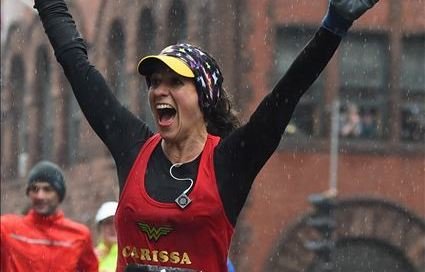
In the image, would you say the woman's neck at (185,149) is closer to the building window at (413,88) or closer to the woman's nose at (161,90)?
the woman's nose at (161,90)

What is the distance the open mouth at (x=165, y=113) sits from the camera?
17.3ft

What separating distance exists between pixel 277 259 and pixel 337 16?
23.0 meters

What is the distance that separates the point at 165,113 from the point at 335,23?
2.20 feet

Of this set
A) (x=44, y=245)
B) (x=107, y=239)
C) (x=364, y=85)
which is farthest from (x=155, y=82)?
(x=364, y=85)

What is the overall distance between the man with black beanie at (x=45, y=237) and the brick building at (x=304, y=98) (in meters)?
17.8

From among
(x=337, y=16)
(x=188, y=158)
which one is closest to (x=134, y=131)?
(x=188, y=158)

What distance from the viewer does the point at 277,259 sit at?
2788cm

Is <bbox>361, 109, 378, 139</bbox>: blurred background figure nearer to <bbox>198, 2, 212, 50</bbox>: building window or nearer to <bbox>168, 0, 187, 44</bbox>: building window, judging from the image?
<bbox>198, 2, 212, 50</bbox>: building window

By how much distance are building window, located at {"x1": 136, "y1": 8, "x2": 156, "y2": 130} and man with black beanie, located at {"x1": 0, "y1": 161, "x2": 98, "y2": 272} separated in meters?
16.5

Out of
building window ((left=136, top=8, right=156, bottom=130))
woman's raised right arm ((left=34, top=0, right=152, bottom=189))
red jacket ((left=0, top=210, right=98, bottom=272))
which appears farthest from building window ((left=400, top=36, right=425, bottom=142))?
woman's raised right arm ((left=34, top=0, right=152, bottom=189))

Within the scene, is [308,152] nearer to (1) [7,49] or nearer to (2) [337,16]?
(1) [7,49]

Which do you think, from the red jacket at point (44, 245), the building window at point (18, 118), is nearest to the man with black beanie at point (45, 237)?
the red jacket at point (44, 245)

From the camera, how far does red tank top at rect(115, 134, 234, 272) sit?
17.0 ft

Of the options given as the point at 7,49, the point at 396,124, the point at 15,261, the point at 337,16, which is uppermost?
the point at 7,49
